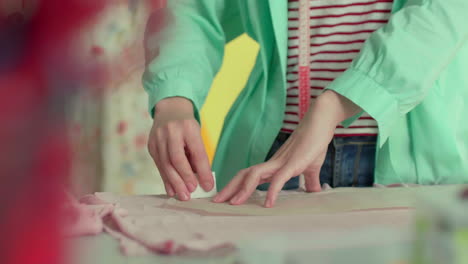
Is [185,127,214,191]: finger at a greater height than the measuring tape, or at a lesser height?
lesser

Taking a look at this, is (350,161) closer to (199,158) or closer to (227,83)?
(199,158)

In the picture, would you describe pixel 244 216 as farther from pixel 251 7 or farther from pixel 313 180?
pixel 251 7

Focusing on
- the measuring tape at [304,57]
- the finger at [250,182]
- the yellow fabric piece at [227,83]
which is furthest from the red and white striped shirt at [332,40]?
the yellow fabric piece at [227,83]

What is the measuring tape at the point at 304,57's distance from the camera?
3.03 ft

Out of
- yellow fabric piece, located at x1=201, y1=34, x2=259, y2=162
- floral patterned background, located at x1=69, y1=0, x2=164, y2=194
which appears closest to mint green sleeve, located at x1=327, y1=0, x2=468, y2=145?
floral patterned background, located at x1=69, y1=0, x2=164, y2=194

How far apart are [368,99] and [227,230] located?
0.31 m

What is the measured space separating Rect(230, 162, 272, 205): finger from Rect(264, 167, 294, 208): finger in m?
0.03

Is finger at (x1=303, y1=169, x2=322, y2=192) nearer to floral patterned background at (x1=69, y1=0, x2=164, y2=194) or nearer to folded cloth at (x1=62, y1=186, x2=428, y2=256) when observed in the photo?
folded cloth at (x1=62, y1=186, x2=428, y2=256)

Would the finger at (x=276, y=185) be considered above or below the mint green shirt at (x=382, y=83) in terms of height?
below

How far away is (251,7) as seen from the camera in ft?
3.15

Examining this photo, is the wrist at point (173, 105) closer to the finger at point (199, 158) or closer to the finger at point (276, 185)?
the finger at point (199, 158)

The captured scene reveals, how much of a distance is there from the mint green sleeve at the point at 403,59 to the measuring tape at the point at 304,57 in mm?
176

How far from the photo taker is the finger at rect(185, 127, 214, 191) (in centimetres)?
75

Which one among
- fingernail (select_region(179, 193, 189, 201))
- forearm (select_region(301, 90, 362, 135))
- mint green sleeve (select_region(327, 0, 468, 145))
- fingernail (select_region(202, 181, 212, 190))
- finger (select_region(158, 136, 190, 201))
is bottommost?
fingernail (select_region(179, 193, 189, 201))
